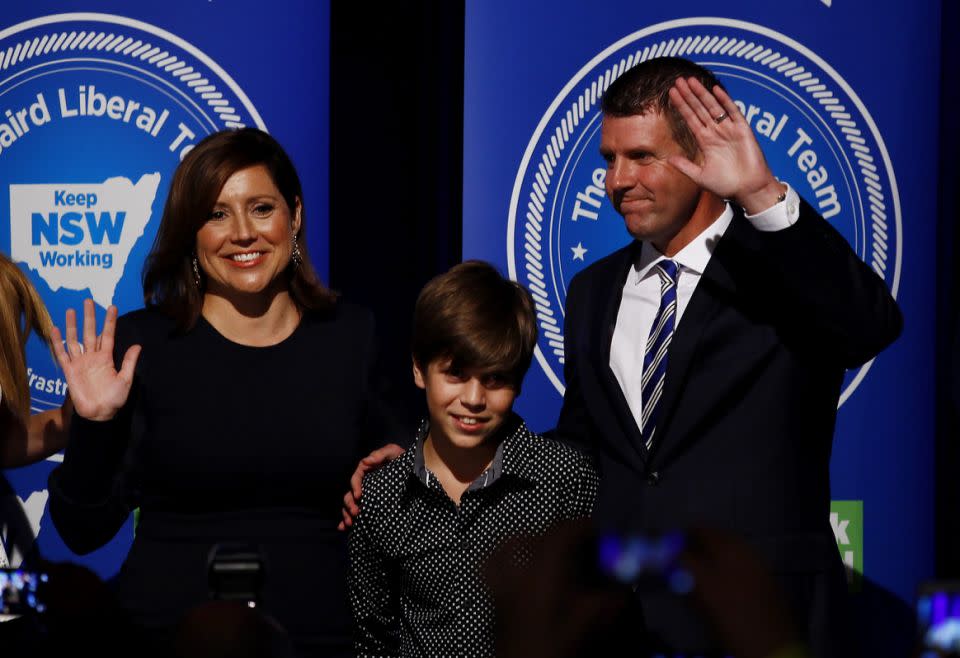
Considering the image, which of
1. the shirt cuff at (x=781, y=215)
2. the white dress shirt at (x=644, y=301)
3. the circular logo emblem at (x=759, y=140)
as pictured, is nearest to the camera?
the shirt cuff at (x=781, y=215)

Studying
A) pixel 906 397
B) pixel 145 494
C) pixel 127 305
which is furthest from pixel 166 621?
pixel 906 397

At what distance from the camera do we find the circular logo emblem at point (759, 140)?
10.2 feet

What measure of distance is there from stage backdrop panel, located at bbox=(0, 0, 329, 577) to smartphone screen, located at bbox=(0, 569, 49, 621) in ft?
7.30

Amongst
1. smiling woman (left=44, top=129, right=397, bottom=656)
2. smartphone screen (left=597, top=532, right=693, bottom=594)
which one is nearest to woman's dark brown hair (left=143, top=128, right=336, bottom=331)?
smiling woman (left=44, top=129, right=397, bottom=656)

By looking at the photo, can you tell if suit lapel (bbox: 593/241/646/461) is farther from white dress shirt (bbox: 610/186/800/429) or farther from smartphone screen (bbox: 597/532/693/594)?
smartphone screen (bbox: 597/532/693/594)

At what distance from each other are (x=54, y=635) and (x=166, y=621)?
1.17m

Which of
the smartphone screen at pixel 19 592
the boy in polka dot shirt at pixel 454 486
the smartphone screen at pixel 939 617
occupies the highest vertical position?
the smartphone screen at pixel 939 617

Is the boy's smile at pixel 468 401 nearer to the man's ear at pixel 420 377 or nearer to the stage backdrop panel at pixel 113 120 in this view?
the man's ear at pixel 420 377

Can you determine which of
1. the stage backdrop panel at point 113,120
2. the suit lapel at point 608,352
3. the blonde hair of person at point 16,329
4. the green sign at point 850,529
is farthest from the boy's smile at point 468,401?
the green sign at point 850,529

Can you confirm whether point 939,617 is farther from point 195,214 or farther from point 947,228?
point 947,228

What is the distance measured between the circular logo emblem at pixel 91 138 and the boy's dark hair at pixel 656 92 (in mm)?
1233

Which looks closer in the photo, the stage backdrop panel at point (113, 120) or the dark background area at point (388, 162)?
the stage backdrop panel at point (113, 120)

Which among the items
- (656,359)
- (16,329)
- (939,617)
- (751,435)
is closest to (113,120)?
(16,329)

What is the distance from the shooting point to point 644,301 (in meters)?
2.28
